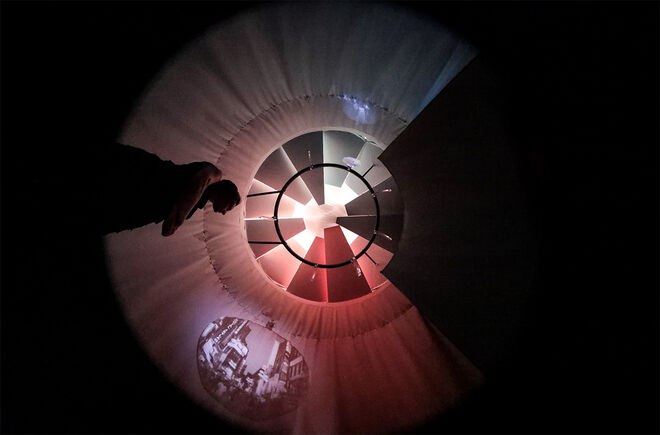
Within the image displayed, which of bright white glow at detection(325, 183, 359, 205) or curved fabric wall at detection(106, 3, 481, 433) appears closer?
curved fabric wall at detection(106, 3, 481, 433)

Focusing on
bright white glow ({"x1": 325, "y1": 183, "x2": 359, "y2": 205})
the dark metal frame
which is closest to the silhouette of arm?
the dark metal frame

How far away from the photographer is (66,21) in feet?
3.71

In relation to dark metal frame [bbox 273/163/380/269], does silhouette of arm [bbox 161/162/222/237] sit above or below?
below

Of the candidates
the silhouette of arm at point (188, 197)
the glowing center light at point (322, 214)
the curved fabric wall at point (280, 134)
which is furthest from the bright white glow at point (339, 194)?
the silhouette of arm at point (188, 197)

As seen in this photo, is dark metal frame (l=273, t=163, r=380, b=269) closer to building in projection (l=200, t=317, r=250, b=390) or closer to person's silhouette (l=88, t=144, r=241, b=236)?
building in projection (l=200, t=317, r=250, b=390)

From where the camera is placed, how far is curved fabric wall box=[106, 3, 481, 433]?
2.66 feet

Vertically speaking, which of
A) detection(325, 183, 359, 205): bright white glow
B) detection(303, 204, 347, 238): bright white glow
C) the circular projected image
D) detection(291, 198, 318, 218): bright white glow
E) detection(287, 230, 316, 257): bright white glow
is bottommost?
the circular projected image

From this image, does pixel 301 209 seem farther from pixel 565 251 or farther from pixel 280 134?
pixel 565 251

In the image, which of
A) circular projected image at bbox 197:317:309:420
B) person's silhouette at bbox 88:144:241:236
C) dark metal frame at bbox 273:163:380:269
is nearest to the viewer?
person's silhouette at bbox 88:144:241:236

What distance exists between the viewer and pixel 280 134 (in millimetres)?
1166

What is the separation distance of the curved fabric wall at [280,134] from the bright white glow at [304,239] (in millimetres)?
304

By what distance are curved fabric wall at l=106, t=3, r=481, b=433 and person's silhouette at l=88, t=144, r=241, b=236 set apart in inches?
6.9

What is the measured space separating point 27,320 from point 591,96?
231 centimetres

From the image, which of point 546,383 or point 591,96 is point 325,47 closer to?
point 591,96
